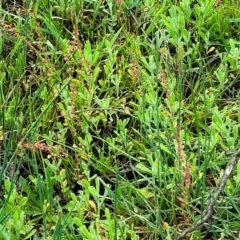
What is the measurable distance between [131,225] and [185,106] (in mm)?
487

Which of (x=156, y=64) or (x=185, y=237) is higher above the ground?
(x=156, y=64)

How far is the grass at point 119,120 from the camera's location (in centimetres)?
149

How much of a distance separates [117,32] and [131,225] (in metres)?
0.80

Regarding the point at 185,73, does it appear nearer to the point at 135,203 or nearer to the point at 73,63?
the point at 73,63

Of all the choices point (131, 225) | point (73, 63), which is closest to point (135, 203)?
point (131, 225)

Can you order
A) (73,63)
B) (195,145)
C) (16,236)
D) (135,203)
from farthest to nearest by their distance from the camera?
(73,63), (195,145), (135,203), (16,236)

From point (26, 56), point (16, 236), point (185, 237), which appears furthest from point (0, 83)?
point (185, 237)

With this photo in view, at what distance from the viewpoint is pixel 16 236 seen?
56.4 inches

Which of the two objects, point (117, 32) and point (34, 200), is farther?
point (117, 32)

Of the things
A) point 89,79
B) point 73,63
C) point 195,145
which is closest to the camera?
point 195,145

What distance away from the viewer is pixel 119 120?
1718 millimetres

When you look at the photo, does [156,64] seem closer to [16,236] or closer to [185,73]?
[185,73]

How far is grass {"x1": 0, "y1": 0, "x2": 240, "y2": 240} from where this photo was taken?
149 centimetres

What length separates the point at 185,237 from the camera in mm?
1438
